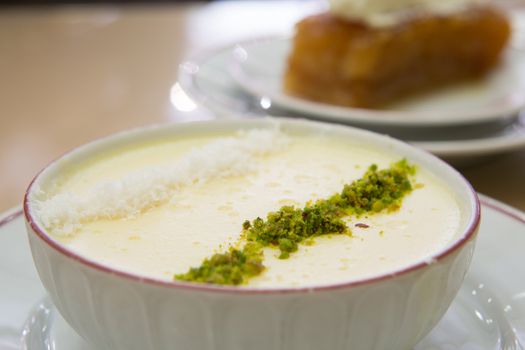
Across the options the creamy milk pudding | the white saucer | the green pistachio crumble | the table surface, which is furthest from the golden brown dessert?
the green pistachio crumble

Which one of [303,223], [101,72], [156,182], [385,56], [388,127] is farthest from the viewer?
[101,72]

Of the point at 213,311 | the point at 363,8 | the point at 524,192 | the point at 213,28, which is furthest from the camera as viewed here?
the point at 213,28

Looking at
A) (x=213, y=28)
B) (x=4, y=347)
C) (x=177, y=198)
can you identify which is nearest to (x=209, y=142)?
(x=177, y=198)

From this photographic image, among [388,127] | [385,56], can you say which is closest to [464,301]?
[388,127]

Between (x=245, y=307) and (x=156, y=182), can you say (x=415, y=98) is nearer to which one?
(x=156, y=182)

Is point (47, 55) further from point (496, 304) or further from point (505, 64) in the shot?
point (496, 304)
